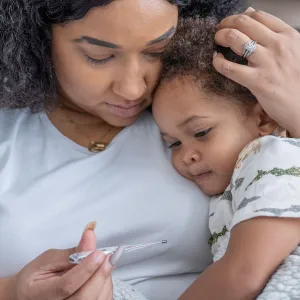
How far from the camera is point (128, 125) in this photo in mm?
1354

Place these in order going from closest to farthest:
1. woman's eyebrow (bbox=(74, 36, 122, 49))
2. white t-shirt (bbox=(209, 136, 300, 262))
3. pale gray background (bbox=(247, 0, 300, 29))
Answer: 1. white t-shirt (bbox=(209, 136, 300, 262))
2. woman's eyebrow (bbox=(74, 36, 122, 49))
3. pale gray background (bbox=(247, 0, 300, 29))

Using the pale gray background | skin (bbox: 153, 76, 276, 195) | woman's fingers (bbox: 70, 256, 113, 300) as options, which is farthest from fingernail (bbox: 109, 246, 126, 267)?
the pale gray background

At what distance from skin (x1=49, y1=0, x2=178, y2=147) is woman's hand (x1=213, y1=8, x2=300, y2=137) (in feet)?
0.42

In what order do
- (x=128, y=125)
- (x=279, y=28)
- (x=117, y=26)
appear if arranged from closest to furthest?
(x=117, y=26) → (x=279, y=28) → (x=128, y=125)

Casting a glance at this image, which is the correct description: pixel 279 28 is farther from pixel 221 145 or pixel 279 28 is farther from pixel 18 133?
pixel 18 133

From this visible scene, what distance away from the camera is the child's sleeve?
103cm

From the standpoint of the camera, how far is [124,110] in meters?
1.29

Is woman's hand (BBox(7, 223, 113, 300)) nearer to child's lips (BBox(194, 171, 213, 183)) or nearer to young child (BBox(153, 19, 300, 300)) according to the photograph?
young child (BBox(153, 19, 300, 300))

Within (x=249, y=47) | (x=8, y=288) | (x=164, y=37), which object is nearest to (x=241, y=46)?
(x=249, y=47)

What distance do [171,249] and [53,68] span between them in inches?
17.5

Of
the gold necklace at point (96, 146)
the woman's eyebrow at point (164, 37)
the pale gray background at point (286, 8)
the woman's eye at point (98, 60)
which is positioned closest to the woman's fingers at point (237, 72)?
the woman's eyebrow at point (164, 37)

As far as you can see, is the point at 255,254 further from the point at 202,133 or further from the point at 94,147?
the point at 94,147

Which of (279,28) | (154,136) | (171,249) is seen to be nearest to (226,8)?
(279,28)

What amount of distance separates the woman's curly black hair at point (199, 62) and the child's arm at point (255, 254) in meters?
0.30
